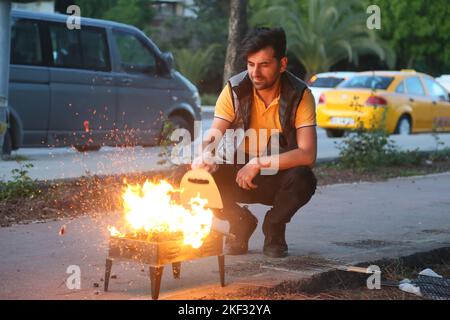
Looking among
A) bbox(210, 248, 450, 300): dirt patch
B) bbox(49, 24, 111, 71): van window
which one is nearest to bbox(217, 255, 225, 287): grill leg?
bbox(210, 248, 450, 300): dirt patch

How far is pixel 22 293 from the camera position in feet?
18.3

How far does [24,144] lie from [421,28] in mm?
32531

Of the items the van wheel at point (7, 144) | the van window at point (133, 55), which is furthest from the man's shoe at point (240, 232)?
the van window at point (133, 55)

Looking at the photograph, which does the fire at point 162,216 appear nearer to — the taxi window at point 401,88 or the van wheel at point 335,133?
the van wheel at point 335,133

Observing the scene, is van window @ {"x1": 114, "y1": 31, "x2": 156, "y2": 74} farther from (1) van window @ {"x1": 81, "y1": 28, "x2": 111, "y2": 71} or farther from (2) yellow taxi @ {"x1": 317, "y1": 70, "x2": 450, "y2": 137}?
(2) yellow taxi @ {"x1": 317, "y1": 70, "x2": 450, "y2": 137}

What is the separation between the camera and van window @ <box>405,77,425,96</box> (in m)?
21.7

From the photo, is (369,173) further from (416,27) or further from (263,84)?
(416,27)

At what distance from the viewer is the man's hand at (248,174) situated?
6.34m

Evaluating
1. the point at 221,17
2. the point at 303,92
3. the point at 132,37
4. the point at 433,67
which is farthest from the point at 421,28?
the point at 303,92

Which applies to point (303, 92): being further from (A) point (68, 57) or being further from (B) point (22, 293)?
(A) point (68, 57)

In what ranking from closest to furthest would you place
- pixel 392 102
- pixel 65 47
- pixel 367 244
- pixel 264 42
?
pixel 264 42
pixel 367 244
pixel 65 47
pixel 392 102

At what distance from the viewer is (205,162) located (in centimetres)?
627

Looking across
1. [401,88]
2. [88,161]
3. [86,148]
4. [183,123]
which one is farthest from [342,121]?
[88,161]

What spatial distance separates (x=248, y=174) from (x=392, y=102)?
578 inches
